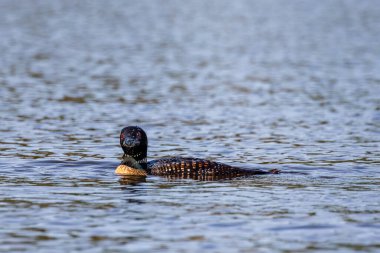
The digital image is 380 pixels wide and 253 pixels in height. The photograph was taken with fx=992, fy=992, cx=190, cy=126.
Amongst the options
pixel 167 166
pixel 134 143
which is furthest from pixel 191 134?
pixel 167 166

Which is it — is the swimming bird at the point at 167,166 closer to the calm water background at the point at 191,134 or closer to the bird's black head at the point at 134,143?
the bird's black head at the point at 134,143

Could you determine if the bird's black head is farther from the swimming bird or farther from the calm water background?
the calm water background

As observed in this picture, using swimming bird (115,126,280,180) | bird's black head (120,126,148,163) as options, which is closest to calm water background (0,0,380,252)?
swimming bird (115,126,280,180)

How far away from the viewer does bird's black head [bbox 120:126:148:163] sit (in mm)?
17453

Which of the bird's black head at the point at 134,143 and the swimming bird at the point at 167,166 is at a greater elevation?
the bird's black head at the point at 134,143

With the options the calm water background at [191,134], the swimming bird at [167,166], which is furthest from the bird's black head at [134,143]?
the calm water background at [191,134]

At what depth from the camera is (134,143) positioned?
687 inches

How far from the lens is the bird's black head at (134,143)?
17.5 m

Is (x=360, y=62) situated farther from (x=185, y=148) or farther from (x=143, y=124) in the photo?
(x=185, y=148)

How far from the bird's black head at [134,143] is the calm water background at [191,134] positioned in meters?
0.56

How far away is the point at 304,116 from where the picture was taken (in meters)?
25.6

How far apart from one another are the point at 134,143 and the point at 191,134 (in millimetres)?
5271

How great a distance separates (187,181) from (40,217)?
143 inches

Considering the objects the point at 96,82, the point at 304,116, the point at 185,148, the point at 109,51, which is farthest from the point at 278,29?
the point at 185,148
